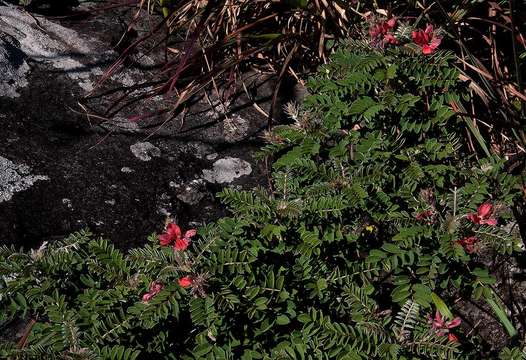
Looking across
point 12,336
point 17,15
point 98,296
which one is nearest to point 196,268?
point 98,296

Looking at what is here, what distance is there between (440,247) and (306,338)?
16.5 inches

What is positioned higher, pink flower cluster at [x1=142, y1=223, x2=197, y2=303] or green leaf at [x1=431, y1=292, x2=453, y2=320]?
pink flower cluster at [x1=142, y1=223, x2=197, y2=303]

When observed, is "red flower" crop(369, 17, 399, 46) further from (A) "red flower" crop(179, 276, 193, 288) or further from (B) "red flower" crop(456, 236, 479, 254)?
(A) "red flower" crop(179, 276, 193, 288)

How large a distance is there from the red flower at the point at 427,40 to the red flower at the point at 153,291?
1.02 m

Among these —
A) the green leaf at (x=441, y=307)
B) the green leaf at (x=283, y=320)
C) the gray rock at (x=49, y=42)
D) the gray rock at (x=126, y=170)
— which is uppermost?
the gray rock at (x=49, y=42)

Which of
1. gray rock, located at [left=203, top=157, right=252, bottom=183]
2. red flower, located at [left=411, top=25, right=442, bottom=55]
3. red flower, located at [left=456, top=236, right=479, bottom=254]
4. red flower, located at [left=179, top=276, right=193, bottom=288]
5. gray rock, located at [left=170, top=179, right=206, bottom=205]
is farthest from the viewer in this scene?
gray rock, located at [left=203, top=157, right=252, bottom=183]

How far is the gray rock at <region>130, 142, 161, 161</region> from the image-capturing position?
218cm

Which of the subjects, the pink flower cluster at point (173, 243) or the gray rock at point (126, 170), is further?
the gray rock at point (126, 170)

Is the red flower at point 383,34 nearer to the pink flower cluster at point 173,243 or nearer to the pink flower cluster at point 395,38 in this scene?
the pink flower cluster at point 395,38

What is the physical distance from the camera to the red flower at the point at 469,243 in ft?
5.24

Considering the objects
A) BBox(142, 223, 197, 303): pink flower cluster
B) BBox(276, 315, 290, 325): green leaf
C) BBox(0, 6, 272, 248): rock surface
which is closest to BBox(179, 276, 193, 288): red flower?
BBox(142, 223, 197, 303): pink flower cluster

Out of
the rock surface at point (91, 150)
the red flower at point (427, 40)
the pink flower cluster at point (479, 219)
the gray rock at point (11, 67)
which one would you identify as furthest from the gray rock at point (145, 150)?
the pink flower cluster at point (479, 219)

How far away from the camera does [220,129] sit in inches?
95.5

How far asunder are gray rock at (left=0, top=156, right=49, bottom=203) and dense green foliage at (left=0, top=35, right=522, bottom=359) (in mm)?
372
